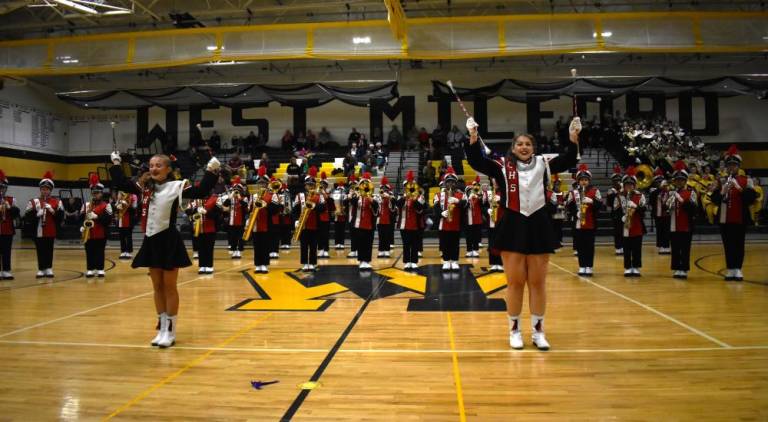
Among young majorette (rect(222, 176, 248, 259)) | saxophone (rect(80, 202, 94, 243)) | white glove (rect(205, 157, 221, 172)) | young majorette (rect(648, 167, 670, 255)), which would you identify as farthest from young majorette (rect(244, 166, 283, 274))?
young majorette (rect(648, 167, 670, 255))

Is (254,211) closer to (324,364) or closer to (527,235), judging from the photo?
(324,364)

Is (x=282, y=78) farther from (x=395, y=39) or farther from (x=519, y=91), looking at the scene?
(x=519, y=91)

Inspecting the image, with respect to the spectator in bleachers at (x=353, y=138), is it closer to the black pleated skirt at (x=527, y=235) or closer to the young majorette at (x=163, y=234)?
the young majorette at (x=163, y=234)

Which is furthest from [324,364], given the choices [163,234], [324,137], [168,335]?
[324,137]

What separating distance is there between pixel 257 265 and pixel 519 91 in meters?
15.1

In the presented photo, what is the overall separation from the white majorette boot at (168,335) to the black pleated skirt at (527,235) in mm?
3188

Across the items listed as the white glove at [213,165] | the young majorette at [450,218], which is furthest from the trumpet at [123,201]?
the white glove at [213,165]

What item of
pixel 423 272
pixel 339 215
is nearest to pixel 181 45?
pixel 339 215

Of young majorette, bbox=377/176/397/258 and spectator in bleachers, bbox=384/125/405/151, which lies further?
spectator in bleachers, bbox=384/125/405/151

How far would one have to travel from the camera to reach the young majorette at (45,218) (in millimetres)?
9617

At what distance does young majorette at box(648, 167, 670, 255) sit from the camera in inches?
394

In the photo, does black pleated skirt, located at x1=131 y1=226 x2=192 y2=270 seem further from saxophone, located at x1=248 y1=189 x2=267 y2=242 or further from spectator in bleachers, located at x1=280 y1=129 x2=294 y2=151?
spectator in bleachers, located at x1=280 y1=129 x2=294 y2=151

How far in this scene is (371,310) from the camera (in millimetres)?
6391

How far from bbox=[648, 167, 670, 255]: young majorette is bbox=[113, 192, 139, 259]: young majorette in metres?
12.2
